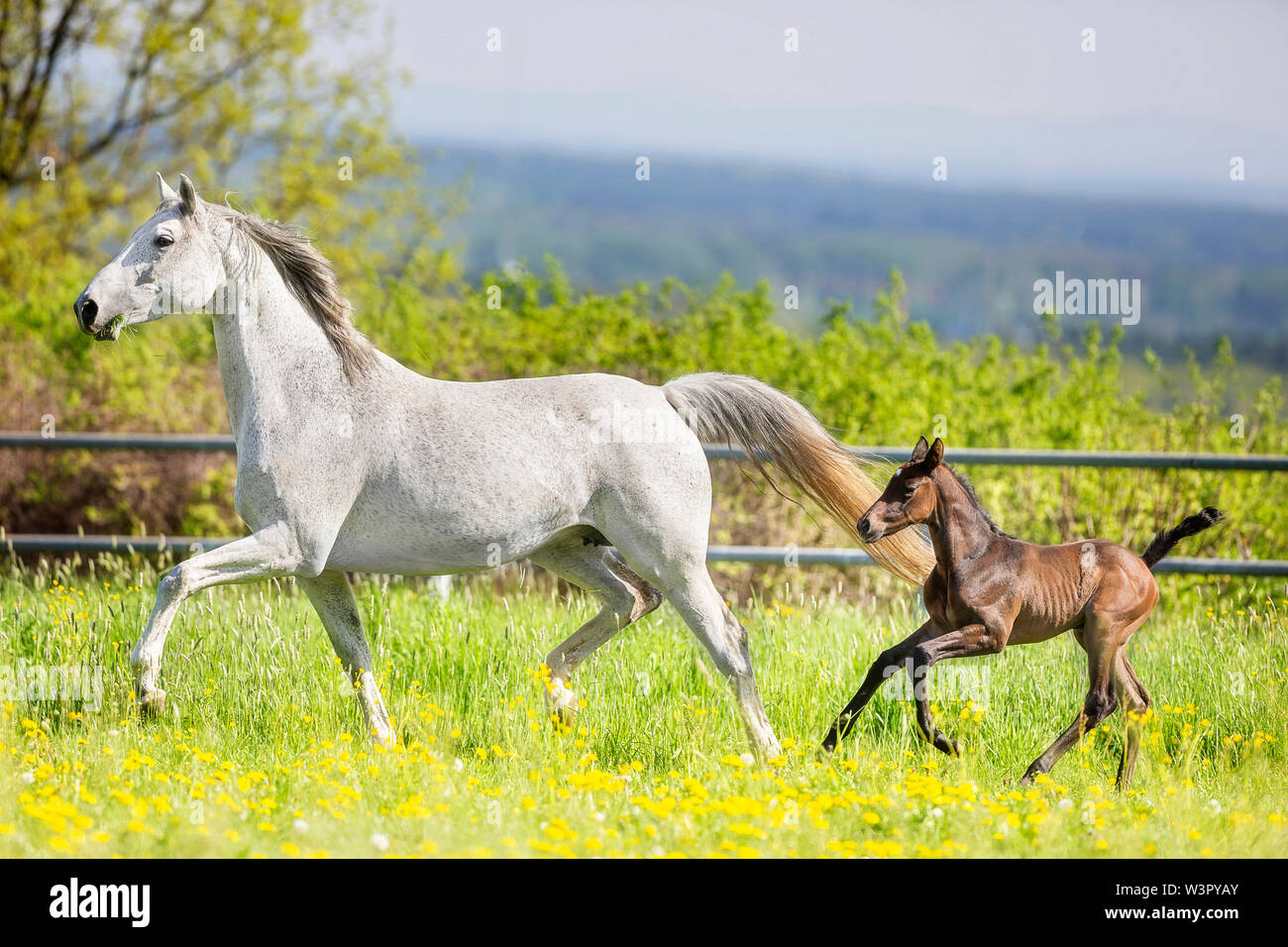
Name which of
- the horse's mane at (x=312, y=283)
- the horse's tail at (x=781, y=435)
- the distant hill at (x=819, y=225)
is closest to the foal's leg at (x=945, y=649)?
the horse's tail at (x=781, y=435)

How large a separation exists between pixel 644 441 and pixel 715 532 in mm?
3595

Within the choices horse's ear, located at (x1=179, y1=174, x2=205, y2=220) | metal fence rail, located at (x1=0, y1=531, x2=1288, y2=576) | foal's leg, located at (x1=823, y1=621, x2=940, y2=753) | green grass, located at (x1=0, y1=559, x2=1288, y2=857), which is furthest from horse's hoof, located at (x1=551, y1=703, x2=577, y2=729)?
horse's ear, located at (x1=179, y1=174, x2=205, y2=220)

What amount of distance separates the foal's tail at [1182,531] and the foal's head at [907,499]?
31.9 inches

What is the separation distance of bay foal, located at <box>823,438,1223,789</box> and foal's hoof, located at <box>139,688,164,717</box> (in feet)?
7.75

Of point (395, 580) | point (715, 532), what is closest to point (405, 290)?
point (395, 580)

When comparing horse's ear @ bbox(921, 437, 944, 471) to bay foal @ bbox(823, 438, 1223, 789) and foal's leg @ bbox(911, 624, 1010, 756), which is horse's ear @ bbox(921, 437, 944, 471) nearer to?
bay foal @ bbox(823, 438, 1223, 789)

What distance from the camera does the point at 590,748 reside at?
14.9 ft

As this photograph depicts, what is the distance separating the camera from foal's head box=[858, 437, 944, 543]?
3.85 m

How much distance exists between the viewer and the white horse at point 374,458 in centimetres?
414

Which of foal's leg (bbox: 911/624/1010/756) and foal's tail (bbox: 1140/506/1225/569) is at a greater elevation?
foal's tail (bbox: 1140/506/1225/569)

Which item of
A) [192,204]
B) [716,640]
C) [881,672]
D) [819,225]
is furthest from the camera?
[819,225]

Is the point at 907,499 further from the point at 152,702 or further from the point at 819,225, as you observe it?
the point at 819,225

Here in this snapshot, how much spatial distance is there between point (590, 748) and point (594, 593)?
2.20ft

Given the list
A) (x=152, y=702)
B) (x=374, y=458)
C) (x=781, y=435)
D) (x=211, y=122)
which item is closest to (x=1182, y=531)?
(x=781, y=435)
